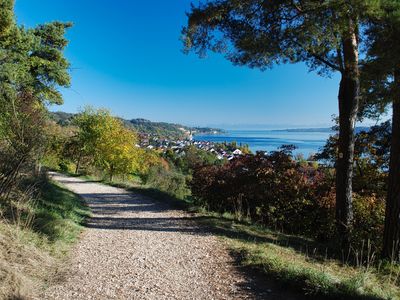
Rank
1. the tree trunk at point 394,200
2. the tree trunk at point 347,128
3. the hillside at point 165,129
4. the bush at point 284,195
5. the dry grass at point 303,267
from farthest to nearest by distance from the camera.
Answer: the hillside at point 165,129
the bush at point 284,195
the tree trunk at point 347,128
the tree trunk at point 394,200
the dry grass at point 303,267

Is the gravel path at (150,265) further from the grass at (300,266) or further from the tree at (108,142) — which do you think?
the tree at (108,142)

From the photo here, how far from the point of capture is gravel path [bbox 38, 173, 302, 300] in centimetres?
434

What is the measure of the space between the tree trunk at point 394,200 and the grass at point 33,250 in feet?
18.7

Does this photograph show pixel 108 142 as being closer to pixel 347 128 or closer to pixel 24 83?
pixel 24 83

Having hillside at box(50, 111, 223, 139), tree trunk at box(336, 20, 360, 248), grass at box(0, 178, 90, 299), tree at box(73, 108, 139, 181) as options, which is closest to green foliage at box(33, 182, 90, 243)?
grass at box(0, 178, 90, 299)

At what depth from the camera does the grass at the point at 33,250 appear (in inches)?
154

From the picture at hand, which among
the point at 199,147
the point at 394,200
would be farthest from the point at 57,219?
the point at 199,147

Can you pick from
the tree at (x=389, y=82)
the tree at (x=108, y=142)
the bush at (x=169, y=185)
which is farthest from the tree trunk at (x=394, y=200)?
the tree at (x=108, y=142)

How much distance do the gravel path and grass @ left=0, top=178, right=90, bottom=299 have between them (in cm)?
21

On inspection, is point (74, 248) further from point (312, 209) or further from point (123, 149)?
point (123, 149)

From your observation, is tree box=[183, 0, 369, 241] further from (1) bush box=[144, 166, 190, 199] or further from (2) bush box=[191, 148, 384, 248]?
(1) bush box=[144, 166, 190, 199]

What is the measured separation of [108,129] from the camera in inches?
910

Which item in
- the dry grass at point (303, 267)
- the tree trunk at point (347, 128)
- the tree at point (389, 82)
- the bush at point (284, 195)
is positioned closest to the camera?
→ the dry grass at point (303, 267)

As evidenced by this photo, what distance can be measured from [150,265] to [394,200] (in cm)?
448
